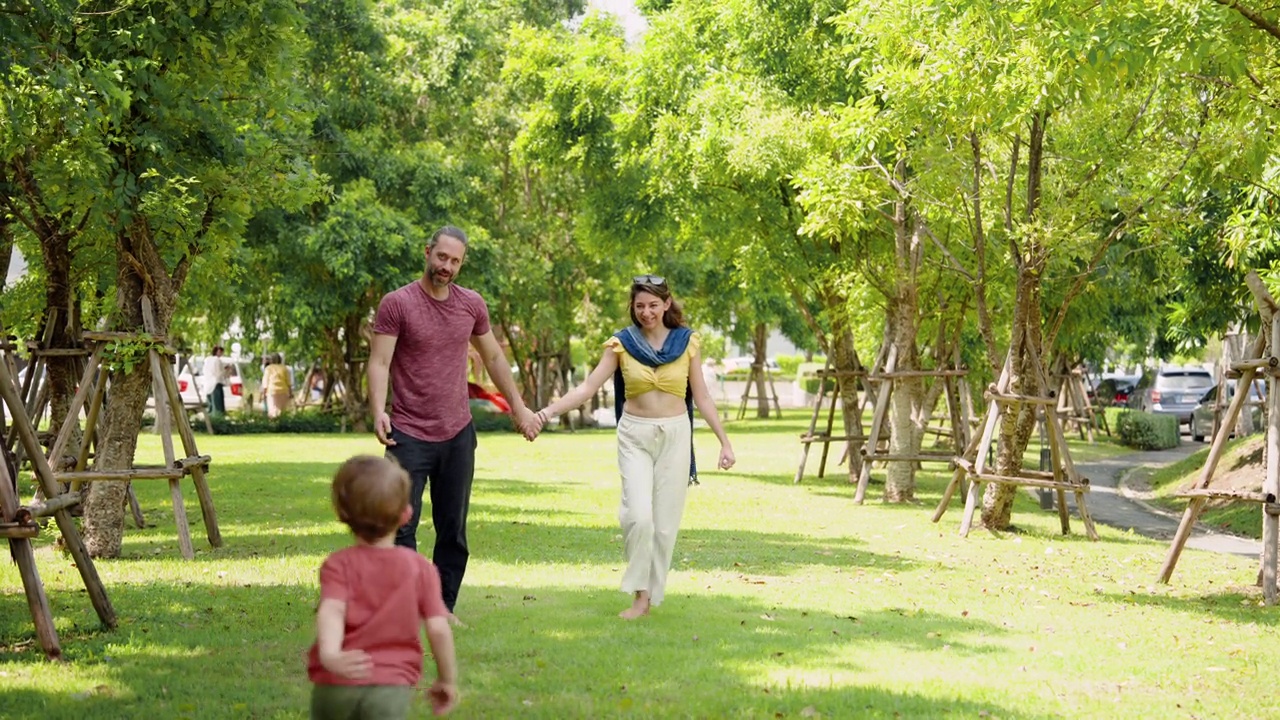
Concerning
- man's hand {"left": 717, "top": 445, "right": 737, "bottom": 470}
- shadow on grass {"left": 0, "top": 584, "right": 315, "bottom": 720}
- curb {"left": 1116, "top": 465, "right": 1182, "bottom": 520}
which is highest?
man's hand {"left": 717, "top": 445, "right": 737, "bottom": 470}

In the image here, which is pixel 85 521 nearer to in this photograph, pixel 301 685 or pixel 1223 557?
pixel 301 685

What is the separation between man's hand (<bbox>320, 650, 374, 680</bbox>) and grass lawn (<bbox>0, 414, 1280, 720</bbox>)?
251 cm

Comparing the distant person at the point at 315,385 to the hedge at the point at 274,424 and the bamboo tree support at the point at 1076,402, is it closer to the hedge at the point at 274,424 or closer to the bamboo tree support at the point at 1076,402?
the hedge at the point at 274,424

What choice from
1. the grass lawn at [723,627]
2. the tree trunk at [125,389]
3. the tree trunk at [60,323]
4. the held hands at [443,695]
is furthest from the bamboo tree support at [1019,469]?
the held hands at [443,695]

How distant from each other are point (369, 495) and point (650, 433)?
5227mm

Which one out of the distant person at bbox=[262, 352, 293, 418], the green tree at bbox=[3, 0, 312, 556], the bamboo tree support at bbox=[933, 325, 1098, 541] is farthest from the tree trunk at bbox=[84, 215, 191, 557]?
the distant person at bbox=[262, 352, 293, 418]

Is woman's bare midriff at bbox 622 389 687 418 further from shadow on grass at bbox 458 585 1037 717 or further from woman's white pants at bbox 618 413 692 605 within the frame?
shadow on grass at bbox 458 585 1037 717

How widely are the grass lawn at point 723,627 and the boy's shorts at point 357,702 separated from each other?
2450 millimetres

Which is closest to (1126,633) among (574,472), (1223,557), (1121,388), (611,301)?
(1223,557)

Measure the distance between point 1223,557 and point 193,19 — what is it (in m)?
10.8

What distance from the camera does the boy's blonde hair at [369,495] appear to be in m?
4.90

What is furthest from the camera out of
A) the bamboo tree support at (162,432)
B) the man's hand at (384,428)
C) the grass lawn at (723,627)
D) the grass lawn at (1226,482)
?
the grass lawn at (1226,482)

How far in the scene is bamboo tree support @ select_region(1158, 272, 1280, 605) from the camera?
12.2 meters

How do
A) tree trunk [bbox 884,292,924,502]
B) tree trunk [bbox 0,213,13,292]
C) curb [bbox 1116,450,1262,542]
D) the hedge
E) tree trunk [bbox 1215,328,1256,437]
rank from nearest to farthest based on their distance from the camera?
1. tree trunk [bbox 0,213,13,292]
2. curb [bbox 1116,450,1262,542]
3. tree trunk [bbox 884,292,924,502]
4. tree trunk [bbox 1215,328,1256,437]
5. the hedge
